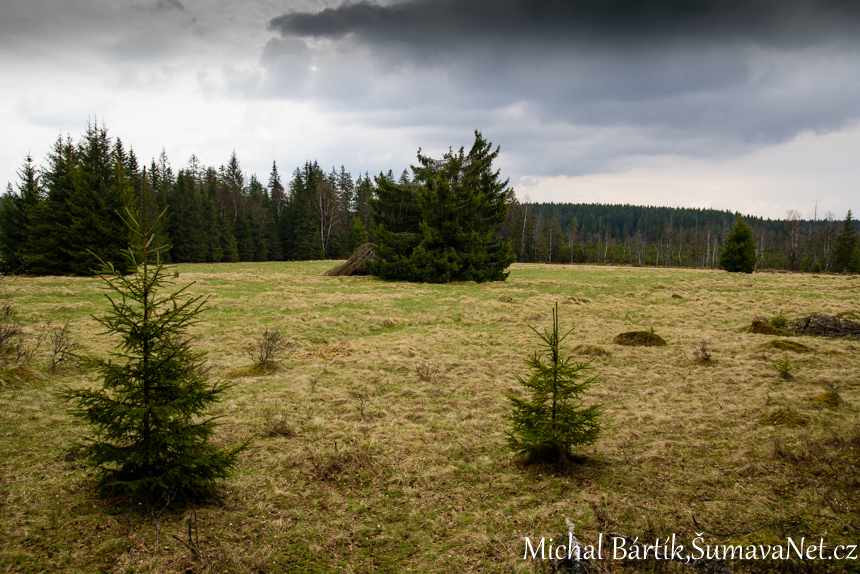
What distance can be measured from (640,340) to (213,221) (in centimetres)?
5423

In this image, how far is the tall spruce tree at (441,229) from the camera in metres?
27.8

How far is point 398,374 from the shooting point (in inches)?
349

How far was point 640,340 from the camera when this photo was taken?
11.2 metres

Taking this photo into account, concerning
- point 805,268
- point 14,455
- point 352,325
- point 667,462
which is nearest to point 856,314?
point 667,462

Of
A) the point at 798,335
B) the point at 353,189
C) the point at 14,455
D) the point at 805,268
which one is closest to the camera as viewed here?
the point at 14,455

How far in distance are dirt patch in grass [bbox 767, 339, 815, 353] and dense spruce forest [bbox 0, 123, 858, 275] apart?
13284 millimetres

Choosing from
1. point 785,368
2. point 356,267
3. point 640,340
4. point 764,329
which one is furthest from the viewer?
point 356,267

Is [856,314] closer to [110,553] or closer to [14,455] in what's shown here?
[110,553]

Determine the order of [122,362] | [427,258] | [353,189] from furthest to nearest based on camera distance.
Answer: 1. [353,189]
2. [427,258]
3. [122,362]

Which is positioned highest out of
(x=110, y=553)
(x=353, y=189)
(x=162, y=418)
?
(x=353, y=189)

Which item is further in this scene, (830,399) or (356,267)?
(356,267)

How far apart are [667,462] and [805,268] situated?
256ft

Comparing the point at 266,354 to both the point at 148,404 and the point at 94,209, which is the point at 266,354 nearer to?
the point at 148,404

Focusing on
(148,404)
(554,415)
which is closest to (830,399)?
(554,415)
